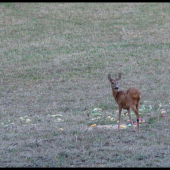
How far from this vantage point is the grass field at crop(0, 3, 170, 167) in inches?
332

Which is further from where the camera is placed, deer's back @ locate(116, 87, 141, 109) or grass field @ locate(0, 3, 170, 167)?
deer's back @ locate(116, 87, 141, 109)

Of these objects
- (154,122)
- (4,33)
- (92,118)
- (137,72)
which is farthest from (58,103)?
(4,33)

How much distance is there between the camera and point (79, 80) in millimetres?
16547

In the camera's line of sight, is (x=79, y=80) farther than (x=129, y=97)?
Yes

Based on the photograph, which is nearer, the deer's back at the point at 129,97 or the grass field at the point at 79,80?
the grass field at the point at 79,80

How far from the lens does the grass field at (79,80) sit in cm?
842

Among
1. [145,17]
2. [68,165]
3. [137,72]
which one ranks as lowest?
[68,165]

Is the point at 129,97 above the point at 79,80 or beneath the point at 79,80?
beneath

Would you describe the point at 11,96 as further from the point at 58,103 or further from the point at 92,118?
the point at 92,118

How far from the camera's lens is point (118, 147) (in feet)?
28.2

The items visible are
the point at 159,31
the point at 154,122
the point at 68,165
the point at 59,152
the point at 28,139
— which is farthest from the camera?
the point at 159,31

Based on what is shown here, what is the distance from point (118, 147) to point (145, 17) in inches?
763

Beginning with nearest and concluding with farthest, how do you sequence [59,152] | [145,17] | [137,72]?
[59,152] < [137,72] < [145,17]

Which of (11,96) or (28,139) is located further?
(11,96)
